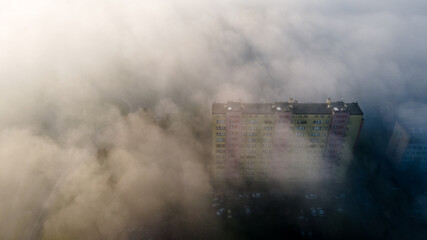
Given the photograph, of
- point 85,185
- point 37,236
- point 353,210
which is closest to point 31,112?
point 85,185

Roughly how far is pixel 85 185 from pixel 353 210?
23779mm

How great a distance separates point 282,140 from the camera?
2508cm

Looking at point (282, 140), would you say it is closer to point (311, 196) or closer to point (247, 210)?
point (311, 196)

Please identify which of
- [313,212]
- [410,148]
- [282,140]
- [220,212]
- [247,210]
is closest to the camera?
[313,212]

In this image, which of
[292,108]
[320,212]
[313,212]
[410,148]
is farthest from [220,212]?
[410,148]

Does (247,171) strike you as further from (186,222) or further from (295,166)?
(186,222)

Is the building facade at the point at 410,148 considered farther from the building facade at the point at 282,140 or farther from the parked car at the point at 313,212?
the parked car at the point at 313,212

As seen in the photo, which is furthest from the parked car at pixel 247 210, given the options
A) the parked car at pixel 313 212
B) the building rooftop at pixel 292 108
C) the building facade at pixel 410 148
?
the building facade at pixel 410 148

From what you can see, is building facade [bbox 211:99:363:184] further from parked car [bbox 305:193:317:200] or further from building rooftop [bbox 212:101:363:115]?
parked car [bbox 305:193:317:200]

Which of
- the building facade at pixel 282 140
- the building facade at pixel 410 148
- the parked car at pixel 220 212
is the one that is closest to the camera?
the parked car at pixel 220 212

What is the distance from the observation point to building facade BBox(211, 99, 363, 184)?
24.1 metres

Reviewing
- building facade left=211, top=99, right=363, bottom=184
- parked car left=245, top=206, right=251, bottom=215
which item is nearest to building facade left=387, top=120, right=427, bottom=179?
building facade left=211, top=99, right=363, bottom=184

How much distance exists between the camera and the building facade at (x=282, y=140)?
24094mm

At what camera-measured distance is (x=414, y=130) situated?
26391mm
